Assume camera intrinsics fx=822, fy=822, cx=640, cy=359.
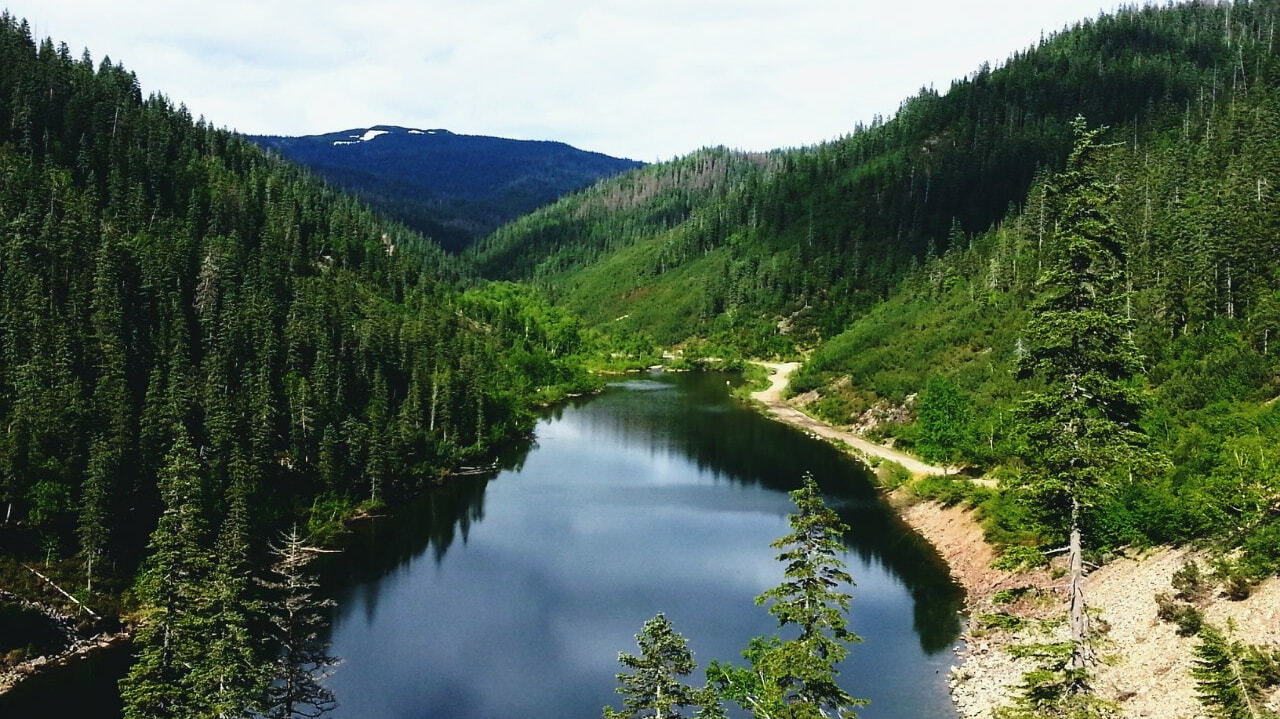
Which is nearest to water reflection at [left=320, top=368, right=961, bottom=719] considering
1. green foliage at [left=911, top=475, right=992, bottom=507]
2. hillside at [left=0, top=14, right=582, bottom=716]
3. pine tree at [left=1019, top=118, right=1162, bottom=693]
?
green foliage at [left=911, top=475, right=992, bottom=507]

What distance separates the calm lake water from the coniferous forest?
4398mm

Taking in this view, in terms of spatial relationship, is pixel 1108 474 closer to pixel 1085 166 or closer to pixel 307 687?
pixel 1085 166

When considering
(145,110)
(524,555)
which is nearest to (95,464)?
(524,555)

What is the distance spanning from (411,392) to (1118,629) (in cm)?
8524

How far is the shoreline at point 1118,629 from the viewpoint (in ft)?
127

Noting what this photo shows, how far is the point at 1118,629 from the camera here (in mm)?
47000

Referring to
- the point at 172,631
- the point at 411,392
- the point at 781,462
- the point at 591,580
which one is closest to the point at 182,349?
the point at 411,392

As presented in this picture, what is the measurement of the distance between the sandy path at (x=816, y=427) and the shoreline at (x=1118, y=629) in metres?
23.6

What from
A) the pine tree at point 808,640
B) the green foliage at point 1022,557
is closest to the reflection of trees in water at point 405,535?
the pine tree at point 808,640

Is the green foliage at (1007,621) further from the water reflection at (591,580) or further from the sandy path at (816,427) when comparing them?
the sandy path at (816,427)

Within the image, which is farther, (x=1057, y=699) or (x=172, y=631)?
(x=172, y=631)

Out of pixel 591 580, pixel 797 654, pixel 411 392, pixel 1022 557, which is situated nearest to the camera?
pixel 1022 557

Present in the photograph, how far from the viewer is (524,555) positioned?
78.0 meters

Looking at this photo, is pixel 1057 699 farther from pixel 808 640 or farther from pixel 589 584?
pixel 589 584
